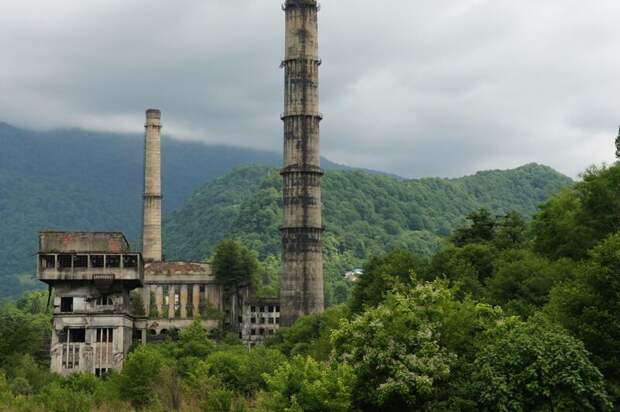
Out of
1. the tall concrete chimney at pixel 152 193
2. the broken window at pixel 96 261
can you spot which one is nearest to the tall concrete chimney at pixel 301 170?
the broken window at pixel 96 261

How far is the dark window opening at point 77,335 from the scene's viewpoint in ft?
269

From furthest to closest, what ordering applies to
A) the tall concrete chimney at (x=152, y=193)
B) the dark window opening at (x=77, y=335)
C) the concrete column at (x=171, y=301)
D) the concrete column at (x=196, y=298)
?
the tall concrete chimney at (x=152, y=193), the concrete column at (x=196, y=298), the concrete column at (x=171, y=301), the dark window opening at (x=77, y=335)

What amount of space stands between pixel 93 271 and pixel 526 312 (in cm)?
4581

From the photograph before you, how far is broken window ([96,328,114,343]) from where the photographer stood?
3238 inches

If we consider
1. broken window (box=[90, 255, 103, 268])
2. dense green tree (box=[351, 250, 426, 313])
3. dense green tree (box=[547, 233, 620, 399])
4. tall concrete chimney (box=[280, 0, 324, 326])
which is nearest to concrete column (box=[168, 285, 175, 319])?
tall concrete chimney (box=[280, 0, 324, 326])

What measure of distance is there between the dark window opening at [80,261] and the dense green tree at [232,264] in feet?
120

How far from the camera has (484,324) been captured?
3769 cm

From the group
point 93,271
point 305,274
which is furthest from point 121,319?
point 305,274

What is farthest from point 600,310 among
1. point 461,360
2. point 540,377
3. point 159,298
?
point 159,298

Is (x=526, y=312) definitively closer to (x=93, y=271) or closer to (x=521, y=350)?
(x=521, y=350)

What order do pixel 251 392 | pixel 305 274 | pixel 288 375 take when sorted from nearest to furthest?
pixel 288 375 < pixel 251 392 < pixel 305 274

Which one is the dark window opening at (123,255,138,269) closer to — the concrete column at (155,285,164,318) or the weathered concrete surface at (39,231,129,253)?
the weathered concrete surface at (39,231,129,253)

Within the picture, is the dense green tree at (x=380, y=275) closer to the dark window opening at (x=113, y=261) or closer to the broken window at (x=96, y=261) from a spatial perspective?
the dark window opening at (x=113, y=261)

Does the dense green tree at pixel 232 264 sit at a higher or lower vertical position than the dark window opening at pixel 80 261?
higher
